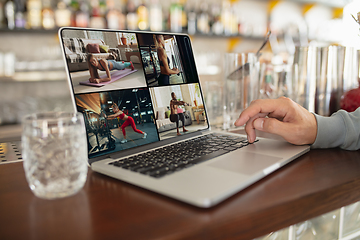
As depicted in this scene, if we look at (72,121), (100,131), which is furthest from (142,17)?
(72,121)

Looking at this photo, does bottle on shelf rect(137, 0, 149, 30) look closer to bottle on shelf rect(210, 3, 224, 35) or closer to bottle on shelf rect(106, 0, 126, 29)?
bottle on shelf rect(106, 0, 126, 29)

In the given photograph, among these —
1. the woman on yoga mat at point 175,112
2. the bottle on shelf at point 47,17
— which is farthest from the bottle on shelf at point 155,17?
the woman on yoga mat at point 175,112

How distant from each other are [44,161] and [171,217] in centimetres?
17

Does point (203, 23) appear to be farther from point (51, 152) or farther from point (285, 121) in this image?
point (51, 152)

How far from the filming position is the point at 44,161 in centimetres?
33

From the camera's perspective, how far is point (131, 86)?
1.96 ft

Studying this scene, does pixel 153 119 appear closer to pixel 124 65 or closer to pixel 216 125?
pixel 124 65

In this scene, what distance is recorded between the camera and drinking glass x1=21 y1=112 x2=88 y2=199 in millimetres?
326

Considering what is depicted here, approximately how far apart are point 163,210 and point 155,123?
1.07 ft

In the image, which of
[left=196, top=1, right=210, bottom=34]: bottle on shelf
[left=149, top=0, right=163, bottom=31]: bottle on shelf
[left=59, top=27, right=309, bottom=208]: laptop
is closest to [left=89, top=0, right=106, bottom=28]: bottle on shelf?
[left=149, top=0, right=163, bottom=31]: bottle on shelf

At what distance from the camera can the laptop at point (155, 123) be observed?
37 cm

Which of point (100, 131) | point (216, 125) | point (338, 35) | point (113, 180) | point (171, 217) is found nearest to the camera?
point (171, 217)

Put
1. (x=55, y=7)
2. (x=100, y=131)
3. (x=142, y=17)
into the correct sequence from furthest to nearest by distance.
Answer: (x=142, y=17), (x=55, y=7), (x=100, y=131)

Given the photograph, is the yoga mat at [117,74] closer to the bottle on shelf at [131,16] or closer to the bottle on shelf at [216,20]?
the bottle on shelf at [131,16]
